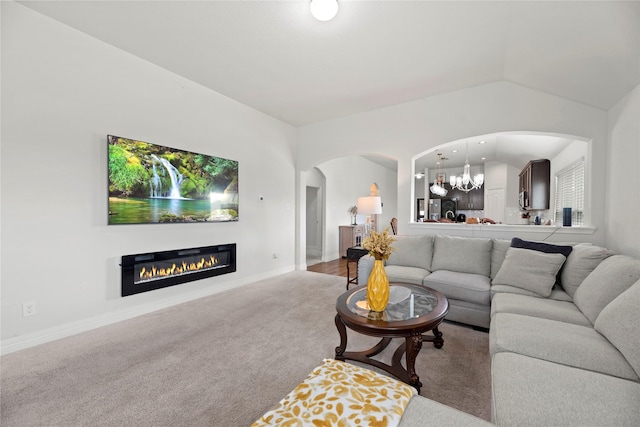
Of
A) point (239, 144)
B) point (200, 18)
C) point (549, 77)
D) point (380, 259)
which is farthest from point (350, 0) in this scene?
→ point (239, 144)

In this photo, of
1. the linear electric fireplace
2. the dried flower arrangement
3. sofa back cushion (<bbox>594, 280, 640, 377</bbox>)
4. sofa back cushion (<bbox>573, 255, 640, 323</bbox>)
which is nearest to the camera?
sofa back cushion (<bbox>594, 280, 640, 377</bbox>)

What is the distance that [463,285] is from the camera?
272 cm

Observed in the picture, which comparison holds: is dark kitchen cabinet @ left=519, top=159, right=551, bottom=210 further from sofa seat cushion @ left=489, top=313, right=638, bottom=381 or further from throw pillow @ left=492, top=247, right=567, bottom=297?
sofa seat cushion @ left=489, top=313, right=638, bottom=381

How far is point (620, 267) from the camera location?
71.5 inches

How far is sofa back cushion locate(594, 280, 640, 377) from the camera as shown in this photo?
130cm

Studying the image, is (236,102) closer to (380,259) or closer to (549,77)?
(380,259)

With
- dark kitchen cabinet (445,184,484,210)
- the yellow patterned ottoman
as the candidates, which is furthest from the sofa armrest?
dark kitchen cabinet (445,184,484,210)

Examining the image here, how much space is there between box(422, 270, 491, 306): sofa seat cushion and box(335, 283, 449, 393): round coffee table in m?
0.49

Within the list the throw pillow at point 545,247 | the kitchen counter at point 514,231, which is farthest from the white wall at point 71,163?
the throw pillow at point 545,247

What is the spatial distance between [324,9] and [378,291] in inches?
92.3

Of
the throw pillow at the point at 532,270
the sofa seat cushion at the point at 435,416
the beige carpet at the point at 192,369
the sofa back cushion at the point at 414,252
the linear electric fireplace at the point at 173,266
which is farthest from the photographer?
the sofa back cushion at the point at 414,252

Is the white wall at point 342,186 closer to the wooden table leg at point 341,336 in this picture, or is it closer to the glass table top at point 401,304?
the glass table top at point 401,304

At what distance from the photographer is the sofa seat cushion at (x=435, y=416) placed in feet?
3.22

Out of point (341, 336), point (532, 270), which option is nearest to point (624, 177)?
point (532, 270)
